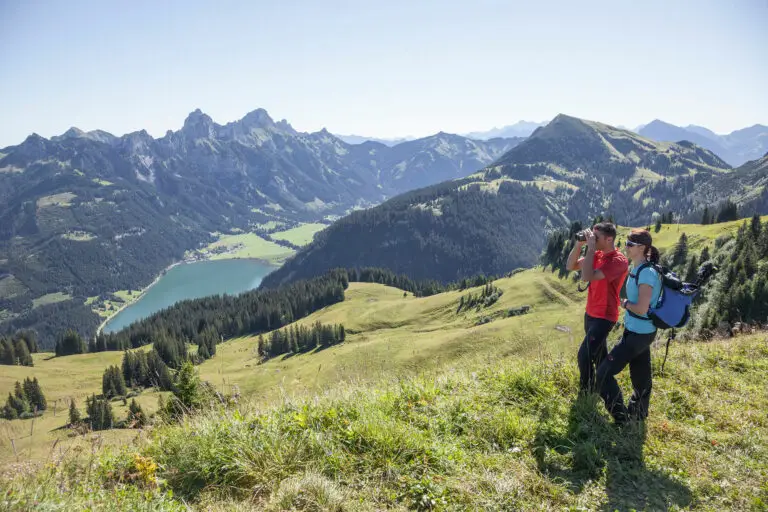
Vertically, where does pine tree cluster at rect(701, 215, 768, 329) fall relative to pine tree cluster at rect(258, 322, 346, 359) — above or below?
above

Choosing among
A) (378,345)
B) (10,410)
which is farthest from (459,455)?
(10,410)

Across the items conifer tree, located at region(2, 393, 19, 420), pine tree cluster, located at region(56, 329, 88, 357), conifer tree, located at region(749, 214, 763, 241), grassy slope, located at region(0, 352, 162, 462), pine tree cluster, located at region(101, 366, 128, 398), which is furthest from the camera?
pine tree cluster, located at region(56, 329, 88, 357)

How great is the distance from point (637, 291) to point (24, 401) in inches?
5215

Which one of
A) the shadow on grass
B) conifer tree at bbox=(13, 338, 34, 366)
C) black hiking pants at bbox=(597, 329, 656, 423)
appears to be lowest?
conifer tree at bbox=(13, 338, 34, 366)

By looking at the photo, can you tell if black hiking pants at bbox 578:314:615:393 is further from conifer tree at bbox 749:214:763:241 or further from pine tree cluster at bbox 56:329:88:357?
pine tree cluster at bbox 56:329:88:357

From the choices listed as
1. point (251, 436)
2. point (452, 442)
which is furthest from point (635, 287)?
point (251, 436)

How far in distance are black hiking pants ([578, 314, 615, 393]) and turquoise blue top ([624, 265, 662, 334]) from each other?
23.2 inches

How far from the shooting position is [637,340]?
7.70 m

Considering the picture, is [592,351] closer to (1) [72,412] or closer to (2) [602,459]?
(2) [602,459]

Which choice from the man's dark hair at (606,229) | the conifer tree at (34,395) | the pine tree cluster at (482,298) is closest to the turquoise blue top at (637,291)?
the man's dark hair at (606,229)

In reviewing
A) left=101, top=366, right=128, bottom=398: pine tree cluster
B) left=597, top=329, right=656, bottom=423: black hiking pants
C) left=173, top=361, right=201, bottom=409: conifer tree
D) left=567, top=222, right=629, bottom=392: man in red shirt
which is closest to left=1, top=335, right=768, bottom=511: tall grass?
left=597, top=329, right=656, bottom=423: black hiking pants

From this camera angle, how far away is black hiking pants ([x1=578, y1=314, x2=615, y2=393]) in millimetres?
8250

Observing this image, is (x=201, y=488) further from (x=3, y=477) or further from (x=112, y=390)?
(x=112, y=390)

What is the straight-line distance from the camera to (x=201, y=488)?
19.6 ft
